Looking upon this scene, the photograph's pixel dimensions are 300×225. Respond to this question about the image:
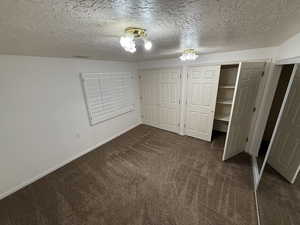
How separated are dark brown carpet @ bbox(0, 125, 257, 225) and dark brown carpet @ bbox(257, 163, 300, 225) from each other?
15 centimetres

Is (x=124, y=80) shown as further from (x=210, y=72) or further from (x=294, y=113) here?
(x=294, y=113)

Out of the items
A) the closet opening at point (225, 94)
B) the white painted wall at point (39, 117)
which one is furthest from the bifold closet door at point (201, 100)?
the white painted wall at point (39, 117)

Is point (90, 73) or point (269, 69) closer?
point (269, 69)

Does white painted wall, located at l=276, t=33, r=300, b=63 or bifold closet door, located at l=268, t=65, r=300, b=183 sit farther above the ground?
white painted wall, located at l=276, t=33, r=300, b=63

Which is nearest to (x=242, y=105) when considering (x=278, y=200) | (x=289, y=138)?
(x=289, y=138)

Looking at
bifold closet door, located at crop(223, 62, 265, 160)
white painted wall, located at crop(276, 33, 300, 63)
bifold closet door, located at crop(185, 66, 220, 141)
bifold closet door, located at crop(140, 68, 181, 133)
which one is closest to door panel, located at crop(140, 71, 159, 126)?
bifold closet door, located at crop(140, 68, 181, 133)

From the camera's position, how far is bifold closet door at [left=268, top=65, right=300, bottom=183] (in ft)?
5.78

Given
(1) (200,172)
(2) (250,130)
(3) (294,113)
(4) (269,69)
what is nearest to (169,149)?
(1) (200,172)

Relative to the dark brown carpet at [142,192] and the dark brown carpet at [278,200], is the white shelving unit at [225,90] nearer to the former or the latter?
the dark brown carpet at [142,192]

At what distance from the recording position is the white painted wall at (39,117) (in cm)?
188

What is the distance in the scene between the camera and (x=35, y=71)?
81.2 inches

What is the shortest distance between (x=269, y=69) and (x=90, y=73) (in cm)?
372

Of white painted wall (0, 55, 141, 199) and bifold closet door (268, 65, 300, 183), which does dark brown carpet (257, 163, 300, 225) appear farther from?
white painted wall (0, 55, 141, 199)

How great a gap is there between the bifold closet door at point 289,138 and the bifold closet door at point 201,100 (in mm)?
1207
